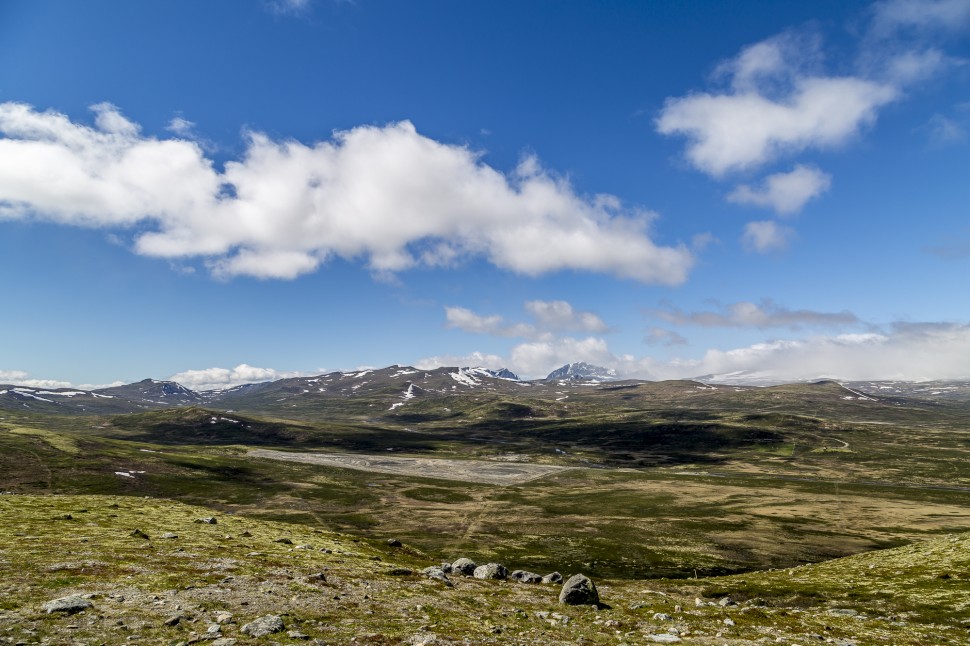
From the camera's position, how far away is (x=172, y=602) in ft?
82.4

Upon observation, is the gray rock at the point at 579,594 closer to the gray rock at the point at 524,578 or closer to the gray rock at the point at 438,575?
the gray rock at the point at 438,575

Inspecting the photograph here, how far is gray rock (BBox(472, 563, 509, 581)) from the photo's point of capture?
141 feet

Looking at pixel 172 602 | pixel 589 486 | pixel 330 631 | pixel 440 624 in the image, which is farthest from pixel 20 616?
pixel 589 486

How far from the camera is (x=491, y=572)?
43188 mm

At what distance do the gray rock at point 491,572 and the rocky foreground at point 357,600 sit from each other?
12 centimetres

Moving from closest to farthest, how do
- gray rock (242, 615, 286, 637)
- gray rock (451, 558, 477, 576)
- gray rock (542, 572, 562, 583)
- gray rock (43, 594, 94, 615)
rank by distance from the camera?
gray rock (242, 615, 286, 637) → gray rock (43, 594, 94, 615) → gray rock (451, 558, 477, 576) → gray rock (542, 572, 562, 583)

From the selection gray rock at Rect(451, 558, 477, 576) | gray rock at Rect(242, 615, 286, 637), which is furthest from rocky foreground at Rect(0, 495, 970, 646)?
gray rock at Rect(451, 558, 477, 576)

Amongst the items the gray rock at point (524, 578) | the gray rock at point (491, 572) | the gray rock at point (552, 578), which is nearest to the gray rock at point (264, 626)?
the gray rock at point (491, 572)

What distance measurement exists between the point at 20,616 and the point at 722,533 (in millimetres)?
125194

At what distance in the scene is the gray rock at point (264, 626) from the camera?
2148 cm

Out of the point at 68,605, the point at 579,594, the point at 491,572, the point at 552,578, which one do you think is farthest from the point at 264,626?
the point at 552,578

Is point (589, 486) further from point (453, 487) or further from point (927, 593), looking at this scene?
point (927, 593)

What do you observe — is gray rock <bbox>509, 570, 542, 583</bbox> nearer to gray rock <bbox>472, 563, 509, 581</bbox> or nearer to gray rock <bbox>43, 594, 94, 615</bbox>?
gray rock <bbox>472, 563, 509, 581</bbox>

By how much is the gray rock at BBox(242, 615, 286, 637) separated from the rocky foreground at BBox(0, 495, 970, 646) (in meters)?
0.07
